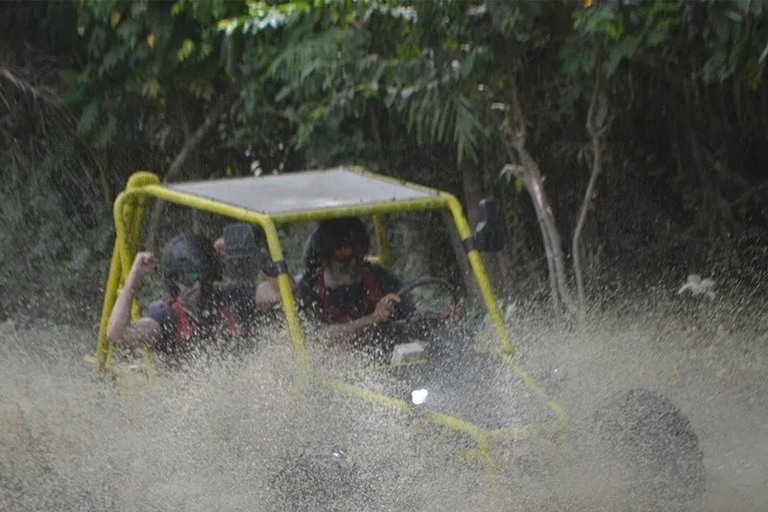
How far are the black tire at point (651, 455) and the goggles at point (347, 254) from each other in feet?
4.23

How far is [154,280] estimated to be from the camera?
9859 millimetres

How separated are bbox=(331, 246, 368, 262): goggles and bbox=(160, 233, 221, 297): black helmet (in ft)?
1.81

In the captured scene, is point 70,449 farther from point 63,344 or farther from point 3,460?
point 63,344

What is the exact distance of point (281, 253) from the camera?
5.78 m

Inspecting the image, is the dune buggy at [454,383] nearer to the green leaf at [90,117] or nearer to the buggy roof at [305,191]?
the buggy roof at [305,191]

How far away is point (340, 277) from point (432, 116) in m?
2.48

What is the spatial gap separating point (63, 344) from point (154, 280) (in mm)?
1363

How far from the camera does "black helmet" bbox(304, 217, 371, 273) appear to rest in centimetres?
629

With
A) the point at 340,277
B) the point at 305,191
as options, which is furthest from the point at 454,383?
the point at 305,191

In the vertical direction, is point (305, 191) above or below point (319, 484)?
above

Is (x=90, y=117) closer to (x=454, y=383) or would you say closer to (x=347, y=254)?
(x=347, y=254)

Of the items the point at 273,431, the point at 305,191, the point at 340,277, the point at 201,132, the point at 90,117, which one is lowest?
the point at 201,132

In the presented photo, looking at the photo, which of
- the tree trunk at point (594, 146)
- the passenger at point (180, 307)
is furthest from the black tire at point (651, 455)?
the tree trunk at point (594, 146)

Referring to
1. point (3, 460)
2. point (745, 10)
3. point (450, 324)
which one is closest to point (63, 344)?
point (3, 460)
